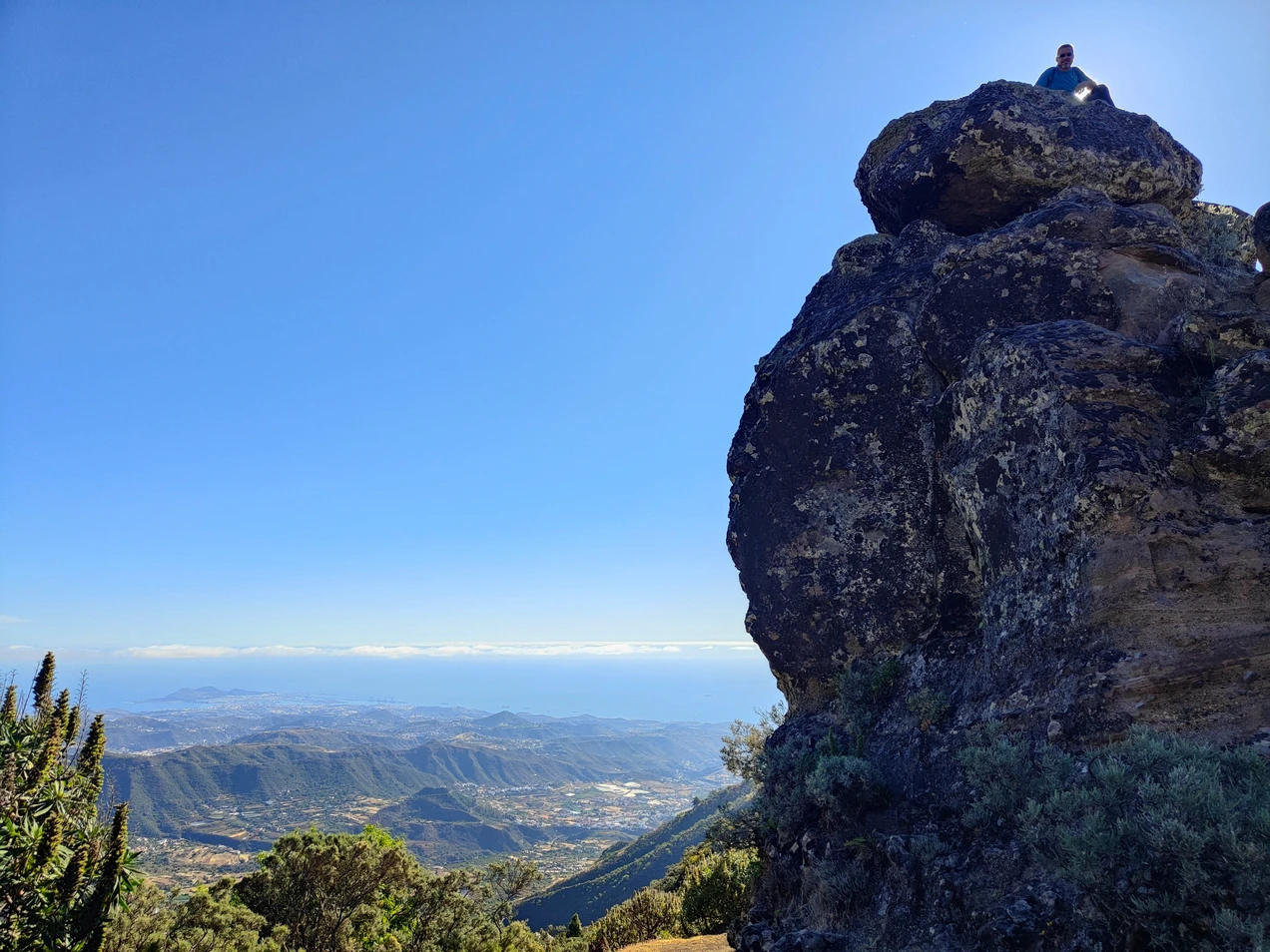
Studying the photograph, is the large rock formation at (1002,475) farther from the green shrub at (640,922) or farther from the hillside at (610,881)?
the hillside at (610,881)

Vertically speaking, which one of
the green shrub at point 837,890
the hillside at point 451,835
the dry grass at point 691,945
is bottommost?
the hillside at point 451,835

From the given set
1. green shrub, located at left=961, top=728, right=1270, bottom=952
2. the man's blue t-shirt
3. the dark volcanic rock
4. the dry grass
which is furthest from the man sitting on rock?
the dry grass

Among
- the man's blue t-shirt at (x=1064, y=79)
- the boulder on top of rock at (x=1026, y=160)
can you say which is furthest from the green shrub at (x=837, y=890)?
the man's blue t-shirt at (x=1064, y=79)

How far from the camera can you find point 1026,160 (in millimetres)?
12102

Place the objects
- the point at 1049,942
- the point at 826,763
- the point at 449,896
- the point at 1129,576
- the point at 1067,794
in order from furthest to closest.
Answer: the point at 449,896, the point at 826,763, the point at 1129,576, the point at 1067,794, the point at 1049,942

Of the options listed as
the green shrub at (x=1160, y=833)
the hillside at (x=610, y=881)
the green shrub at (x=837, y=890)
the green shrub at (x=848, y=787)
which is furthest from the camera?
the hillside at (x=610, y=881)

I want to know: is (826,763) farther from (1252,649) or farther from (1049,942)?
(1252,649)

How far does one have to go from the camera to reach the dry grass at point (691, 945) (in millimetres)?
14702

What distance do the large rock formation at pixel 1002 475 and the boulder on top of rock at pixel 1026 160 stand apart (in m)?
0.05

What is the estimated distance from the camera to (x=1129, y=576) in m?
6.24

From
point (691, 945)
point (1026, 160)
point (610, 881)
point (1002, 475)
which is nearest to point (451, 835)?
point (610, 881)

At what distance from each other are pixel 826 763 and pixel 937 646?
2.30 metres

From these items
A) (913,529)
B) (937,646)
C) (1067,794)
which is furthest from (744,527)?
(1067,794)

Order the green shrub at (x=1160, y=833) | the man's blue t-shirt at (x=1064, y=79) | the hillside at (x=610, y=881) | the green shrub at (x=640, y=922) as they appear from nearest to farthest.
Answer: the green shrub at (x=1160, y=833) → the man's blue t-shirt at (x=1064, y=79) → the green shrub at (x=640, y=922) → the hillside at (x=610, y=881)
